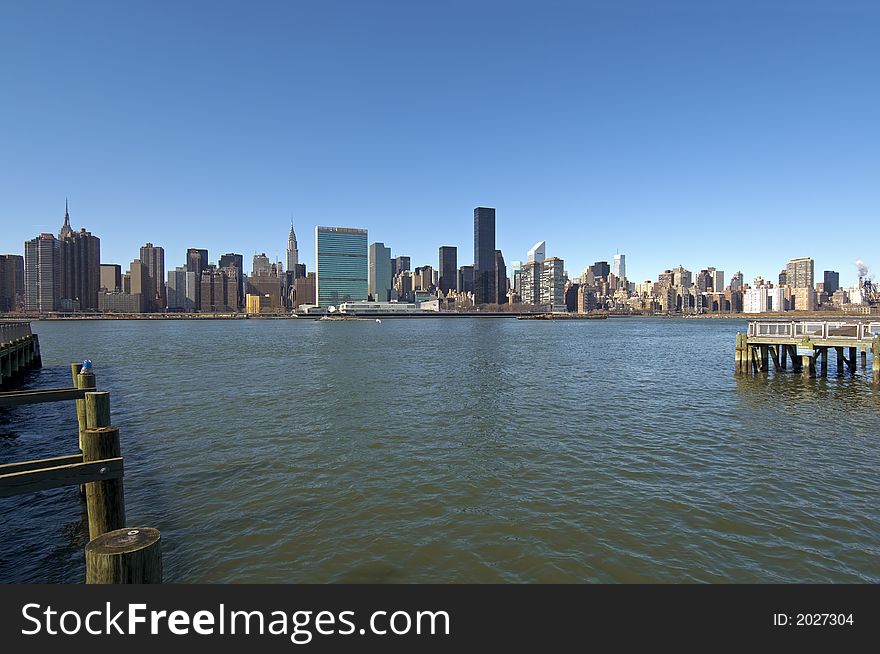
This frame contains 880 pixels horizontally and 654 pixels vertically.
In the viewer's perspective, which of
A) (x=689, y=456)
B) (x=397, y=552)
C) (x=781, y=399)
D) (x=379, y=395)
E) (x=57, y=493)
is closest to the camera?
(x=397, y=552)

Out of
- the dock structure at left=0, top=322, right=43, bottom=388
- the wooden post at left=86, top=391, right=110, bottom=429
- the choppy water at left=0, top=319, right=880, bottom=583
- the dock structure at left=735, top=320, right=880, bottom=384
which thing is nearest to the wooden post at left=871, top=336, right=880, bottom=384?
the dock structure at left=735, top=320, right=880, bottom=384

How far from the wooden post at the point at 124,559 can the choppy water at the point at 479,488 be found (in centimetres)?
384

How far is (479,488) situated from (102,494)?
10.4 metres

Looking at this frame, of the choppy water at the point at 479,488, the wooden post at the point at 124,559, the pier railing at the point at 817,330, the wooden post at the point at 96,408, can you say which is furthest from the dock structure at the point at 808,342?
the wooden post at the point at 96,408

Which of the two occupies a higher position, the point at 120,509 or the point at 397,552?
the point at 120,509

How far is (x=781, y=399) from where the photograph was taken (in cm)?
3102

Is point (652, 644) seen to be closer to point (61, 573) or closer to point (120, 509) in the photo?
point (120, 509)

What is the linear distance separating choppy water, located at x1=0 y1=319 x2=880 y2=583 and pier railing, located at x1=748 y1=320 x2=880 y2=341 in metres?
6.92

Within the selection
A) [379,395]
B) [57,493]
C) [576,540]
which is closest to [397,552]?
[576,540]

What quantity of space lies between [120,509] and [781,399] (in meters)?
36.7

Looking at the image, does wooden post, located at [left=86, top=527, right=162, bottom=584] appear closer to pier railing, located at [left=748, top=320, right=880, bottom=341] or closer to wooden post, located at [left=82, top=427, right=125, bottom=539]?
wooden post, located at [left=82, top=427, right=125, bottom=539]

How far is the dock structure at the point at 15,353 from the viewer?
115 feet

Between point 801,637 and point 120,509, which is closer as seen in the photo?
point 801,637

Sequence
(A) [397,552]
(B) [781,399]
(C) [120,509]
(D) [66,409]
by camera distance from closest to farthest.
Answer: (C) [120,509]
(A) [397,552]
(D) [66,409]
(B) [781,399]
